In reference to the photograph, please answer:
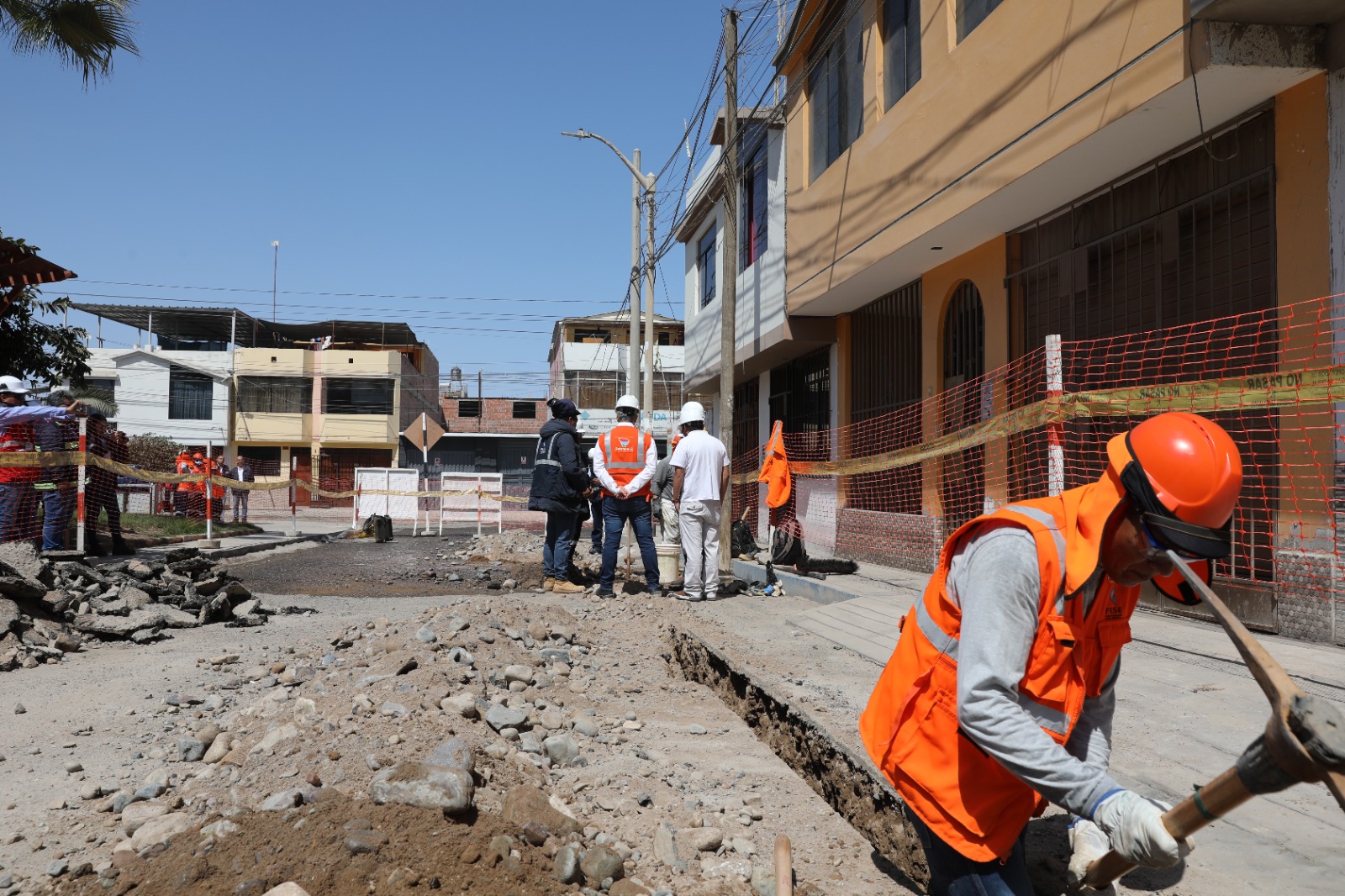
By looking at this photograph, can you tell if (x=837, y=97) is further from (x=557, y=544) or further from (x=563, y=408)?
(x=557, y=544)

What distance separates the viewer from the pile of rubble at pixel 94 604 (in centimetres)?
664

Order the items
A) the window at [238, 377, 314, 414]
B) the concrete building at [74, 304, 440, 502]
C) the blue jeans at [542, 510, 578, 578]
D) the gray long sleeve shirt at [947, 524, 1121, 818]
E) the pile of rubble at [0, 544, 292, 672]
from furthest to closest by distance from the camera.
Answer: the window at [238, 377, 314, 414] < the concrete building at [74, 304, 440, 502] < the blue jeans at [542, 510, 578, 578] < the pile of rubble at [0, 544, 292, 672] < the gray long sleeve shirt at [947, 524, 1121, 818]

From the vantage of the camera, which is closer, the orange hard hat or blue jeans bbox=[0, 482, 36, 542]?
the orange hard hat

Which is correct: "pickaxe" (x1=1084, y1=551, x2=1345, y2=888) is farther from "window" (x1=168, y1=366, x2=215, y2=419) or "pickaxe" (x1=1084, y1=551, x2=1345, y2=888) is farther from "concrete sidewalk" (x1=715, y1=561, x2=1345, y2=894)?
"window" (x1=168, y1=366, x2=215, y2=419)

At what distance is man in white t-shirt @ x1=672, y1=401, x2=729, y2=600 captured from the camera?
31.4 ft

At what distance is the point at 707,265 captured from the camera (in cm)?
2227

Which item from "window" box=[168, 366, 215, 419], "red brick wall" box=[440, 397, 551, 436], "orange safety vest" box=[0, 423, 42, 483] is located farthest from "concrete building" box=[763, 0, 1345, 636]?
"window" box=[168, 366, 215, 419]

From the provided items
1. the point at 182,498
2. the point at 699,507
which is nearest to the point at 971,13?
the point at 699,507

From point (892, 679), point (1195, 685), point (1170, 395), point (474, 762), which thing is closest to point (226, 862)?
point (474, 762)

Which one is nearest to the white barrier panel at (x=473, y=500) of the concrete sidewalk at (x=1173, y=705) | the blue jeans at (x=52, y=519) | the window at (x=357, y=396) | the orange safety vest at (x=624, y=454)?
the blue jeans at (x=52, y=519)

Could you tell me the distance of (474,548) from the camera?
53.6 feet

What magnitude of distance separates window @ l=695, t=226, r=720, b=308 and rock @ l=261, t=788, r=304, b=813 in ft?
58.8

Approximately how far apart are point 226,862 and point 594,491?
867cm

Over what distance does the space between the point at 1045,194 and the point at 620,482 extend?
483cm
